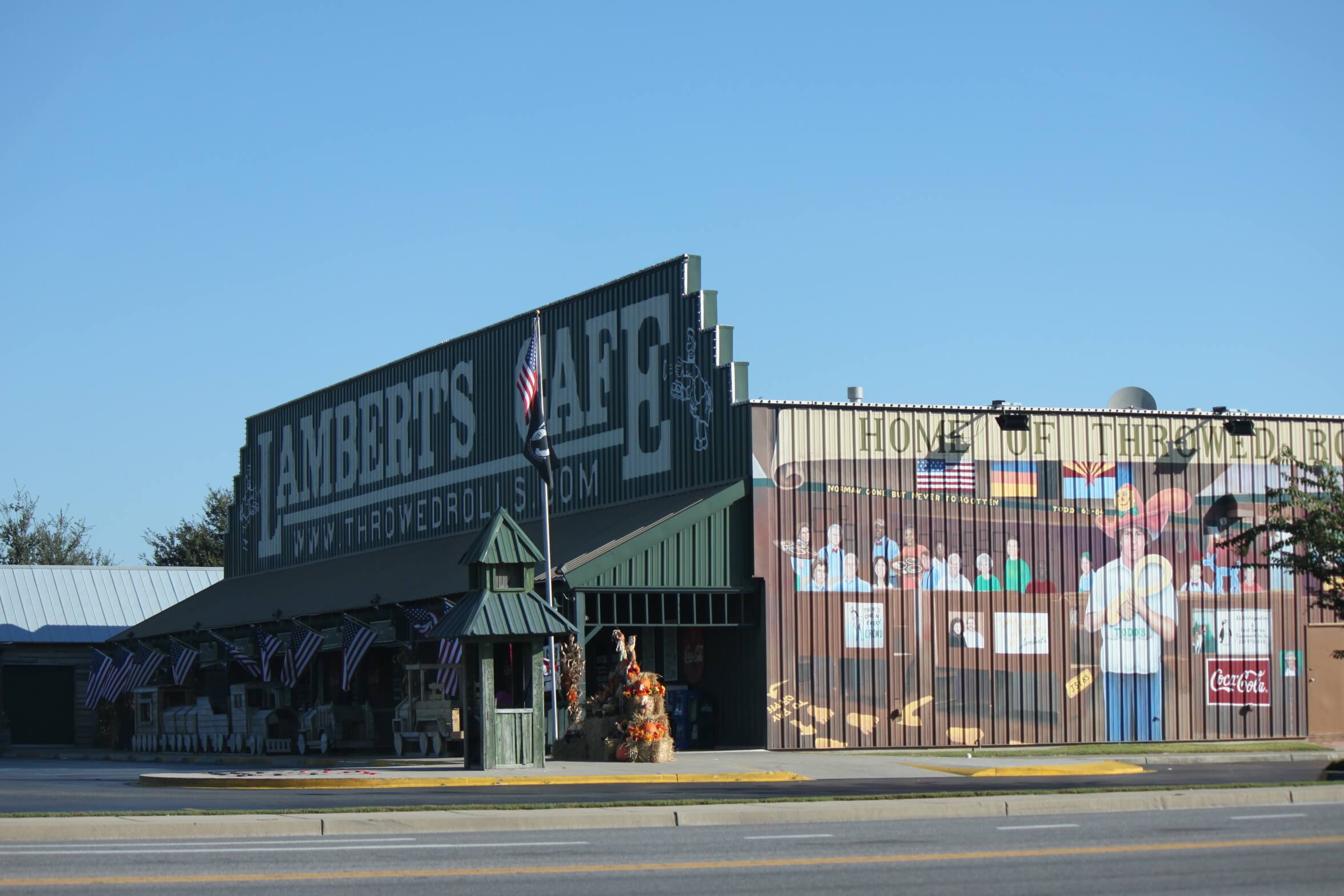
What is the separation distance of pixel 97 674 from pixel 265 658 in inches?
436

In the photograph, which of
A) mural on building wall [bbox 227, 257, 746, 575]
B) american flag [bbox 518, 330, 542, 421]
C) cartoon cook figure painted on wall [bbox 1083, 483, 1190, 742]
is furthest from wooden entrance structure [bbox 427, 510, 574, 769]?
cartoon cook figure painted on wall [bbox 1083, 483, 1190, 742]

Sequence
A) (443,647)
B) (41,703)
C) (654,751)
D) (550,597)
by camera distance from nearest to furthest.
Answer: (654,751) → (550,597) → (443,647) → (41,703)

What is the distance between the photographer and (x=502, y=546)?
89.2 ft

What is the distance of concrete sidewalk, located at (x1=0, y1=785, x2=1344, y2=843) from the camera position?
53.2ft

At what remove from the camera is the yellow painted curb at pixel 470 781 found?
81.3 feet

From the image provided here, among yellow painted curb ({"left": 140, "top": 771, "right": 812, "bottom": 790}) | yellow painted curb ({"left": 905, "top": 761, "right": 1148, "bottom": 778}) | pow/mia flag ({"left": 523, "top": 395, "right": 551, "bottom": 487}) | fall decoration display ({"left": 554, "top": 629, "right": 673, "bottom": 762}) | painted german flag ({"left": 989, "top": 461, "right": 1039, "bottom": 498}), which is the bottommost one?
yellow painted curb ({"left": 905, "top": 761, "right": 1148, "bottom": 778})

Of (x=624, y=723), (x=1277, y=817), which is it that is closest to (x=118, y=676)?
(x=624, y=723)

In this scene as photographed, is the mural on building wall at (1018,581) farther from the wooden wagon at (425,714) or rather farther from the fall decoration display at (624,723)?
the wooden wagon at (425,714)

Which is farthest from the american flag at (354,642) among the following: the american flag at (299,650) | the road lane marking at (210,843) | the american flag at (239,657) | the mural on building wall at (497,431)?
the road lane marking at (210,843)

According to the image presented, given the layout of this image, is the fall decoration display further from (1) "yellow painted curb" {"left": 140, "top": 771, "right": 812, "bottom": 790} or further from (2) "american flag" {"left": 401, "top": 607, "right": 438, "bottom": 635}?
(2) "american flag" {"left": 401, "top": 607, "right": 438, "bottom": 635}

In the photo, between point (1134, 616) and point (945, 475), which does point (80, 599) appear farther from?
point (1134, 616)

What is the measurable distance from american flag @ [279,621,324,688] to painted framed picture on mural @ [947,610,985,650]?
13841mm

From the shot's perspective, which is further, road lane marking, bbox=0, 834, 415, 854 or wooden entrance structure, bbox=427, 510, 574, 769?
wooden entrance structure, bbox=427, 510, 574, 769

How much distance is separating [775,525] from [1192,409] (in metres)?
10.0
